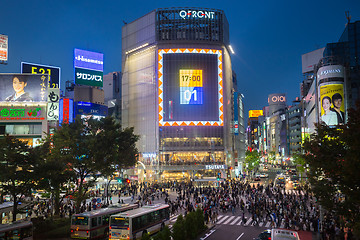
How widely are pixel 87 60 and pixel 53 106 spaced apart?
2066 centimetres

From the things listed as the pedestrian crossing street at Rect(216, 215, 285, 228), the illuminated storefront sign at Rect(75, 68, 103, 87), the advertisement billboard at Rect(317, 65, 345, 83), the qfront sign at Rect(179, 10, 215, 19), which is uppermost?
the qfront sign at Rect(179, 10, 215, 19)

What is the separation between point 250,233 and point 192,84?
62396 mm

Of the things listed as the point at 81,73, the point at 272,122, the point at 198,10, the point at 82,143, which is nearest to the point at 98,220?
the point at 82,143

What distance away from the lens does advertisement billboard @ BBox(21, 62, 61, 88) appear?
6825 centimetres

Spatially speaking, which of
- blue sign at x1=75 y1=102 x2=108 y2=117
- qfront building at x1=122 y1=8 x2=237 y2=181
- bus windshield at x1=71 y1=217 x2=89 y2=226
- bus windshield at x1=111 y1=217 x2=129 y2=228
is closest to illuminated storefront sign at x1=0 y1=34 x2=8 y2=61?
blue sign at x1=75 y1=102 x2=108 y2=117

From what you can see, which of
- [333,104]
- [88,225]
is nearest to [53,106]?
[88,225]

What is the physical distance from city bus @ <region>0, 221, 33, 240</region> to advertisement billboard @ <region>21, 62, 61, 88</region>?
177ft

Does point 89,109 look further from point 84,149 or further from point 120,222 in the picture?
point 120,222

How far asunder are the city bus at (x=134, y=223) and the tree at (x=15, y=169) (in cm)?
780

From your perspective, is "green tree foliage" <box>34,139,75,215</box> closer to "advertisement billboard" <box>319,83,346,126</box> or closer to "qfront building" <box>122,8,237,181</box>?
"advertisement billboard" <box>319,83,346,126</box>

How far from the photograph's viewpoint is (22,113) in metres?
58.4

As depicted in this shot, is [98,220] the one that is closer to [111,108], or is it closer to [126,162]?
[126,162]

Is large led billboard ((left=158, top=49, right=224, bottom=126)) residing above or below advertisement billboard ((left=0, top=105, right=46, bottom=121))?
above

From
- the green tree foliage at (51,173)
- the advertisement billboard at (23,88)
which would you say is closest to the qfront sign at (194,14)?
the advertisement billboard at (23,88)
